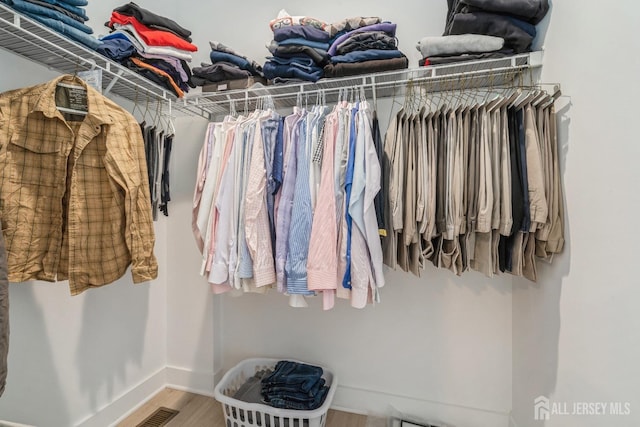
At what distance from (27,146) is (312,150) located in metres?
1.02

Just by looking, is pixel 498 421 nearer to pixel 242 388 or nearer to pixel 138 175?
pixel 242 388

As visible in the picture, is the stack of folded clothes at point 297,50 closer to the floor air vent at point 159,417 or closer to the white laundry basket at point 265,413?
the white laundry basket at point 265,413

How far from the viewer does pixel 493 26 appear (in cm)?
124

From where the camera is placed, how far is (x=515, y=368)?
59.1 inches

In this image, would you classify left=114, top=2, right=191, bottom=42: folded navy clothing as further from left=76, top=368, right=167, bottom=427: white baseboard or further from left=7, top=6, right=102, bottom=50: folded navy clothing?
left=76, top=368, right=167, bottom=427: white baseboard

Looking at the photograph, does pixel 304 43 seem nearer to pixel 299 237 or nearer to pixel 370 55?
pixel 370 55

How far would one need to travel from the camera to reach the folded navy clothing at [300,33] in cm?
147

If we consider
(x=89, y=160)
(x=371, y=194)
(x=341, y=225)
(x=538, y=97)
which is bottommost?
(x=341, y=225)

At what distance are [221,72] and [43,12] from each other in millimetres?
705

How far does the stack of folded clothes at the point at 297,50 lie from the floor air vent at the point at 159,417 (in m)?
1.96

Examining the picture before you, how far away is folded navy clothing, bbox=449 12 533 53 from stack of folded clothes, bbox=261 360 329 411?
1837mm

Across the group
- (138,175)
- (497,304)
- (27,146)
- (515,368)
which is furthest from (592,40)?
(27,146)

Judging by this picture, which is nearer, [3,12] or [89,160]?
[3,12]

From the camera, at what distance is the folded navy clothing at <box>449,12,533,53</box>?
4.02ft
